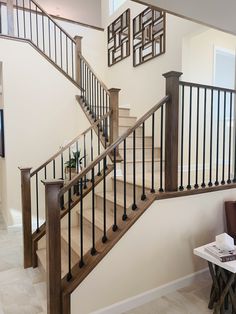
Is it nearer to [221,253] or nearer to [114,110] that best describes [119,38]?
[114,110]

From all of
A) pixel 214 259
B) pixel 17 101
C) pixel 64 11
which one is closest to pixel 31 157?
pixel 17 101

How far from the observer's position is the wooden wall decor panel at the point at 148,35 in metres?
4.24

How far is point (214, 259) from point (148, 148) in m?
2.49

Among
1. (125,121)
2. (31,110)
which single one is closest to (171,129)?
(125,121)

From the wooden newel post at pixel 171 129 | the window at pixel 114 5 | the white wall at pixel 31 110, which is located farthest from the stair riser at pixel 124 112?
the wooden newel post at pixel 171 129

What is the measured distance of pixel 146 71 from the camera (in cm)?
469

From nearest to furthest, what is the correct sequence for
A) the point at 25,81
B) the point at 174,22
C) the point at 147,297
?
the point at 147,297 < the point at 174,22 < the point at 25,81

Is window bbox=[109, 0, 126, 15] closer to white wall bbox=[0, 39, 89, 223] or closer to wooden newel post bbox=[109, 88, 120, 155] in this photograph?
white wall bbox=[0, 39, 89, 223]

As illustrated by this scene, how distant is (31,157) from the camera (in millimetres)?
4359

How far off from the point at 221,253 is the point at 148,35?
3907 millimetres

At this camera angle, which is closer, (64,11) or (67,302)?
(67,302)

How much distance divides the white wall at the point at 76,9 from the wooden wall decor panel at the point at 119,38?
2103 mm

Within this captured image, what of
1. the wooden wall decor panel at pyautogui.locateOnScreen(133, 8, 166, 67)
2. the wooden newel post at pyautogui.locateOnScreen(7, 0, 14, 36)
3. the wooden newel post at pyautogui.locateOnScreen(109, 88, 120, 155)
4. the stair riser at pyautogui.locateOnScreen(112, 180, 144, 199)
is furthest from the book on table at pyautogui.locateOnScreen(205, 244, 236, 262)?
the wooden newel post at pyautogui.locateOnScreen(7, 0, 14, 36)

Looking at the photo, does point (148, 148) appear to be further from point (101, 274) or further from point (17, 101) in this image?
point (101, 274)
